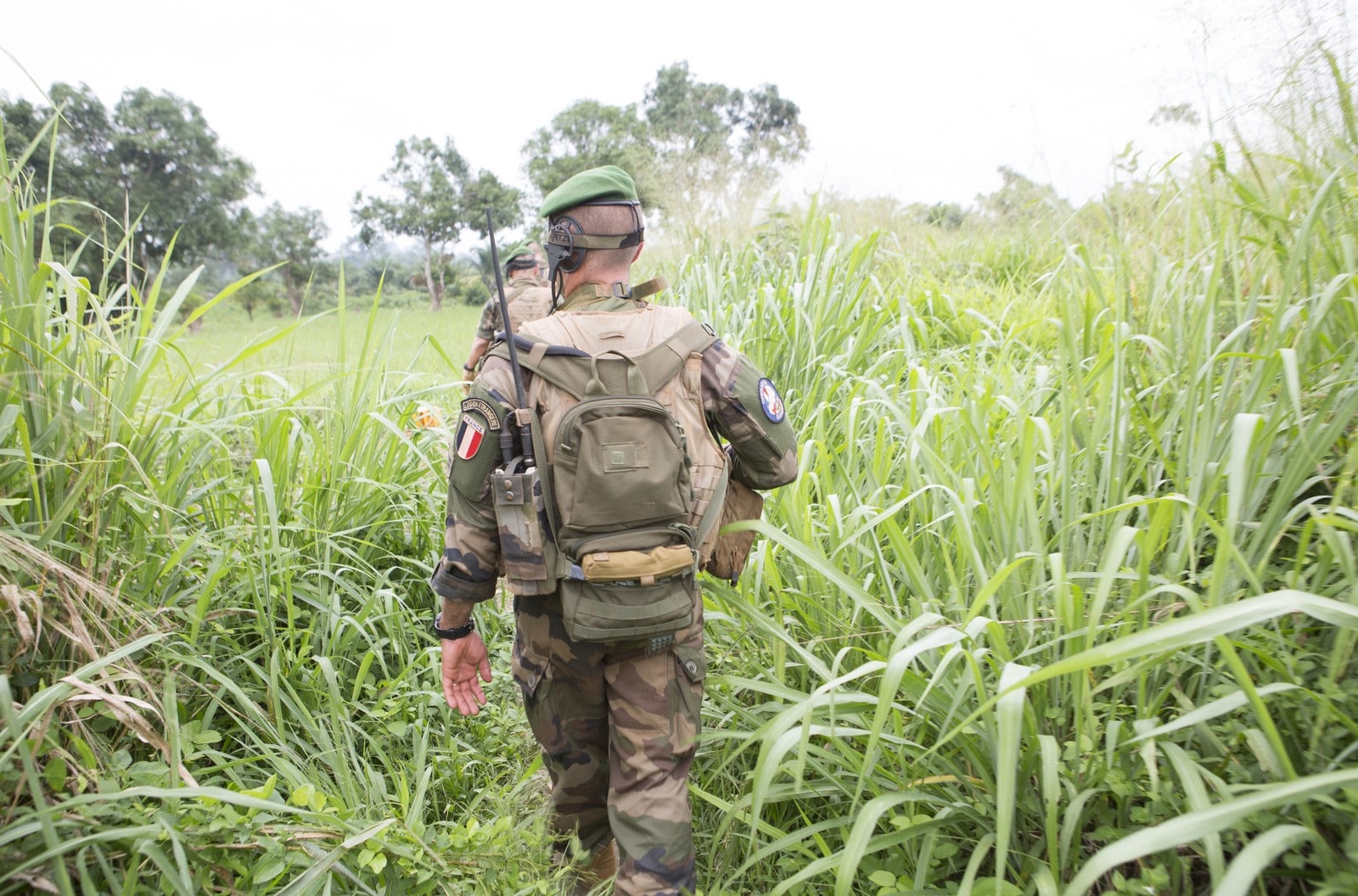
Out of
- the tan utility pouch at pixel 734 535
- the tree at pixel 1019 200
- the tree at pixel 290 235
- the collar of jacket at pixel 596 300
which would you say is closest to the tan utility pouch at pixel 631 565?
the tan utility pouch at pixel 734 535

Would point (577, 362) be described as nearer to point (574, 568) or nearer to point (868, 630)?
point (574, 568)

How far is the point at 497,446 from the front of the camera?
1.69 m

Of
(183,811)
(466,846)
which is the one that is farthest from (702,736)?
(183,811)

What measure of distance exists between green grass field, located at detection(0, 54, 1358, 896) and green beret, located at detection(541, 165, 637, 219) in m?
0.91

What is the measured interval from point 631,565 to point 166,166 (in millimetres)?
33069

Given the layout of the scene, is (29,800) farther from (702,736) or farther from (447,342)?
(447,342)

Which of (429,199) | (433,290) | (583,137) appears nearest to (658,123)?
(583,137)

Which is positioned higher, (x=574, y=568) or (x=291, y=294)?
(x=291, y=294)

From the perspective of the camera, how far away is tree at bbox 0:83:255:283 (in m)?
23.8

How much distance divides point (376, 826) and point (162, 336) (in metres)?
1.41

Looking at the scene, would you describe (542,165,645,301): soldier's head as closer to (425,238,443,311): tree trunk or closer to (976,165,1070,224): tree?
(976,165,1070,224): tree

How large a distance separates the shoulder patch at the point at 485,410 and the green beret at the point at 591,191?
1.60ft

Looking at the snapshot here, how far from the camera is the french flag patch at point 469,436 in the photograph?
1.67 metres

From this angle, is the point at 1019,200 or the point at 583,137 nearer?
the point at 1019,200
